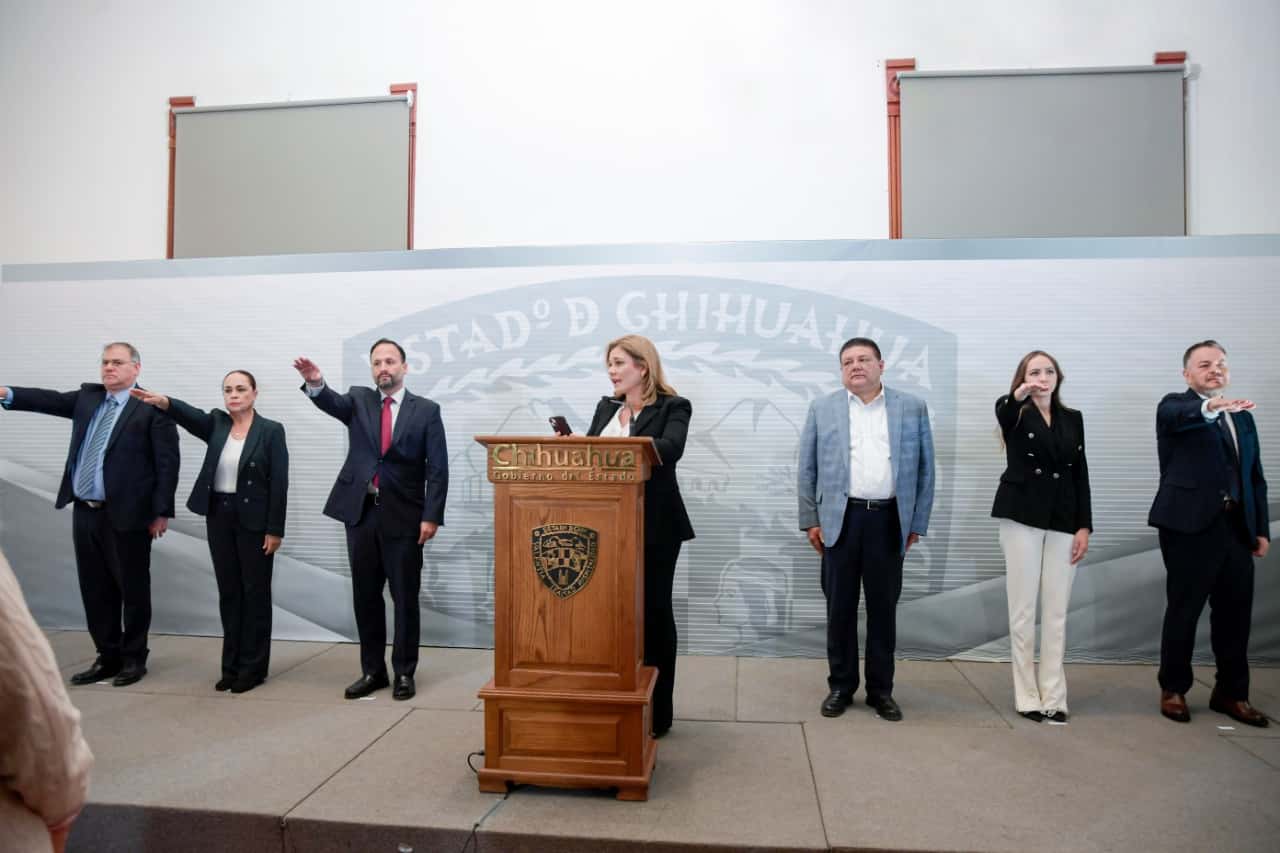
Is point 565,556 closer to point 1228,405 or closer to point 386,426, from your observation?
point 386,426

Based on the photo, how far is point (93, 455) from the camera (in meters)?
3.71

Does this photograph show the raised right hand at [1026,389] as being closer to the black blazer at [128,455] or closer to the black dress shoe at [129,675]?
the black blazer at [128,455]

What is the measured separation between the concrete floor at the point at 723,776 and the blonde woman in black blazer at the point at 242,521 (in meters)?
0.22

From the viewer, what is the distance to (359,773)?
8.41 ft

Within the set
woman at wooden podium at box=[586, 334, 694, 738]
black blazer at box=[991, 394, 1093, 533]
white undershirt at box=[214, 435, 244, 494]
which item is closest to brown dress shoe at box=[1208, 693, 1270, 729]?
black blazer at box=[991, 394, 1093, 533]

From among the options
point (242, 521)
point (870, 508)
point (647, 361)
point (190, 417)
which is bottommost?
point (242, 521)

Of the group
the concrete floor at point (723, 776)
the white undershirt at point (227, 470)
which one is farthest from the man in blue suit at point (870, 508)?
the white undershirt at point (227, 470)

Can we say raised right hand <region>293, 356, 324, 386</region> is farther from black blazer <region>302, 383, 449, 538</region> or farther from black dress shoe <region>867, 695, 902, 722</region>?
black dress shoe <region>867, 695, 902, 722</region>

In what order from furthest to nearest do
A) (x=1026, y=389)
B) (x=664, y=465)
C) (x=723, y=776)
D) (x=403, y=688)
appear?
(x=403, y=688), (x=1026, y=389), (x=664, y=465), (x=723, y=776)

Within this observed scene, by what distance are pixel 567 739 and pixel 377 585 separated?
1.54 m

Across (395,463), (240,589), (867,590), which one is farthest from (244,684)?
(867,590)

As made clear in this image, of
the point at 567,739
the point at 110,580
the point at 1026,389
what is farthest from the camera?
the point at 110,580

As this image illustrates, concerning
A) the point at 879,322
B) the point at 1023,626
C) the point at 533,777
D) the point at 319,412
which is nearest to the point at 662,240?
the point at 879,322

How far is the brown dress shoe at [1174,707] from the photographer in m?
3.13
